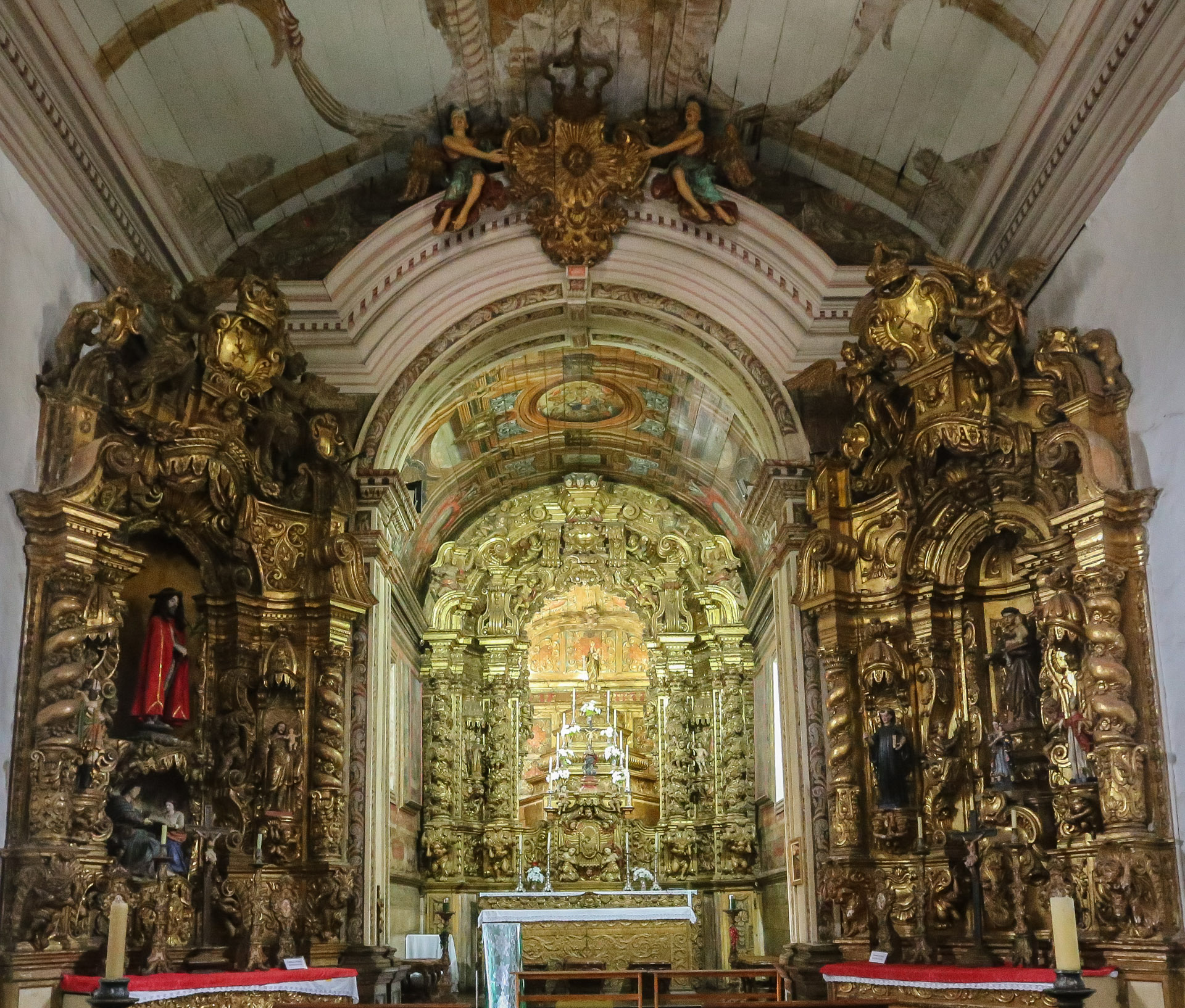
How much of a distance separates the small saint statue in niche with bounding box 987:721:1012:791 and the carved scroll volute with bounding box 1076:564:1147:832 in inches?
46.9

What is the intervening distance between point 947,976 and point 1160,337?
4209 millimetres

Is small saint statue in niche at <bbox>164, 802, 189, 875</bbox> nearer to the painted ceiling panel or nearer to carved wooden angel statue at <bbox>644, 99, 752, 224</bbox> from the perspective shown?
the painted ceiling panel

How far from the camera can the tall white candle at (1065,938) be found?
5078mm

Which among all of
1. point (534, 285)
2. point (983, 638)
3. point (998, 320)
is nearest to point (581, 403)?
point (534, 285)

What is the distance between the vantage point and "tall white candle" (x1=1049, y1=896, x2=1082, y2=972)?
508 centimetres

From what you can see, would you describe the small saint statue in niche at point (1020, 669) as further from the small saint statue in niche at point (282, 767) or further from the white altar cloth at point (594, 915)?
the white altar cloth at point (594, 915)

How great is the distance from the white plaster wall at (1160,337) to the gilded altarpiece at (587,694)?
9.78m

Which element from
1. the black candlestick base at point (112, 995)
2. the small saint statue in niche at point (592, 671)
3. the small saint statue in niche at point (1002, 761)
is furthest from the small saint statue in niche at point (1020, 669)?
the small saint statue in niche at point (592, 671)

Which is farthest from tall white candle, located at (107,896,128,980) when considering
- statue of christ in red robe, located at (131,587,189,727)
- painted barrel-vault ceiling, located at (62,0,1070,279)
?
painted barrel-vault ceiling, located at (62,0,1070,279)

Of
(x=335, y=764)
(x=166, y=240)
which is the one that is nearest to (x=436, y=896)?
(x=335, y=764)

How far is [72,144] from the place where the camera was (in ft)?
29.6

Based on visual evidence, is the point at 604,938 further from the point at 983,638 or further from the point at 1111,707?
the point at 1111,707

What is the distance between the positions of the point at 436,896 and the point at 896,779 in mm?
8291

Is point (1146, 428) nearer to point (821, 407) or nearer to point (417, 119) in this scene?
point (821, 407)
